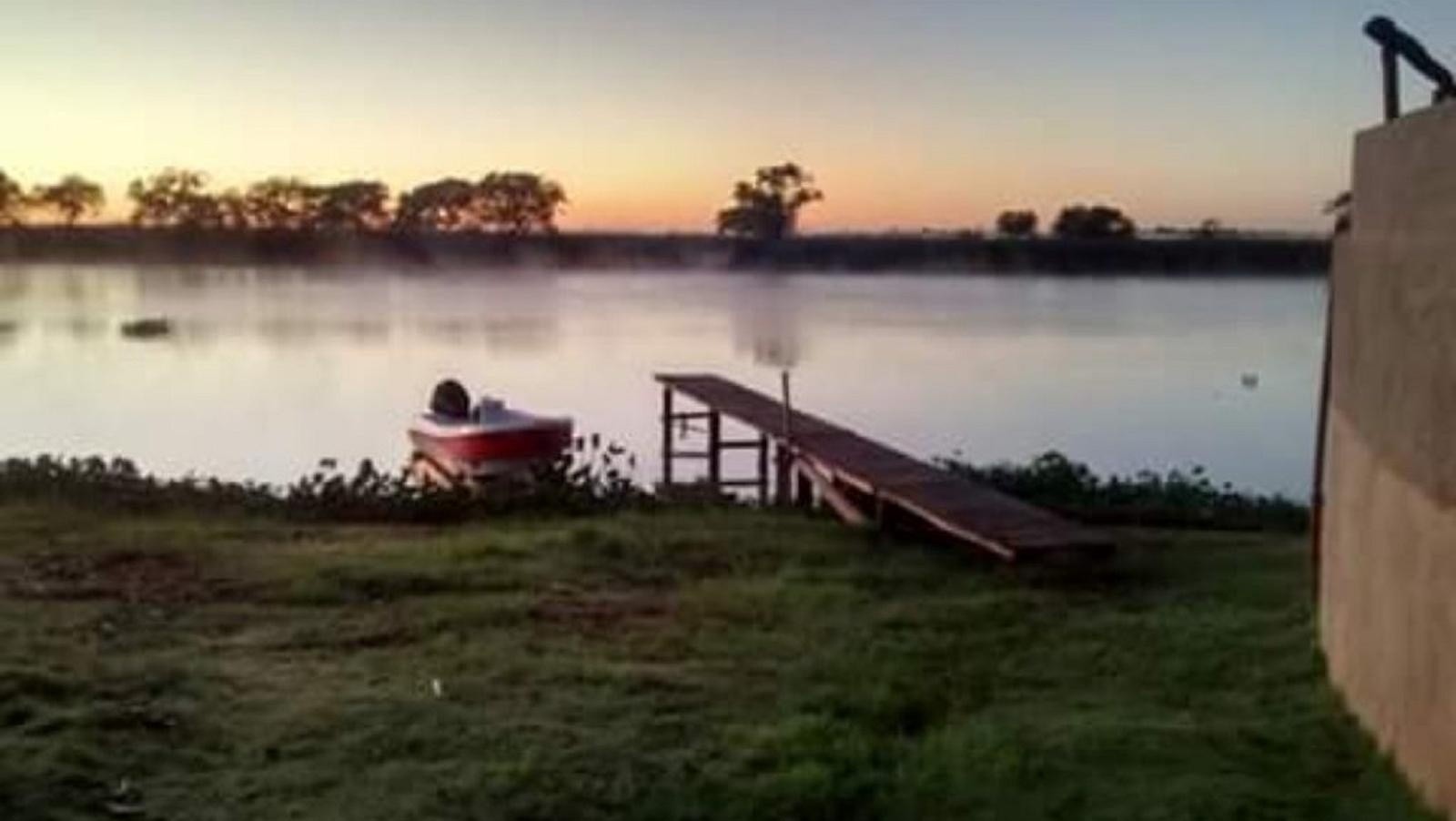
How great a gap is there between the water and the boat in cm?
218

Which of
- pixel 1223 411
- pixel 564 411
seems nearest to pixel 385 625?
pixel 564 411

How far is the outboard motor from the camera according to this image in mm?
18609

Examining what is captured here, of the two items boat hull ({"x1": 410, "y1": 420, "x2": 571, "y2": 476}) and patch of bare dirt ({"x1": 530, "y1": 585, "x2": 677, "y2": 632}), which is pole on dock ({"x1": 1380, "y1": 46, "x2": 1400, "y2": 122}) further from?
boat hull ({"x1": 410, "y1": 420, "x2": 571, "y2": 476})

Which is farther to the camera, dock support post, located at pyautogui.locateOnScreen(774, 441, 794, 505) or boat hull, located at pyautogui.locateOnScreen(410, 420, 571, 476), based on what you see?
boat hull, located at pyautogui.locateOnScreen(410, 420, 571, 476)

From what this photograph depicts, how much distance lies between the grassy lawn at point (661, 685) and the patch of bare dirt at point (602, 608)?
27mm

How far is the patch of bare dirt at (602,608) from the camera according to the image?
26.3 ft

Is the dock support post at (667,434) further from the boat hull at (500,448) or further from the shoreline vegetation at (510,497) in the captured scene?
the shoreline vegetation at (510,497)

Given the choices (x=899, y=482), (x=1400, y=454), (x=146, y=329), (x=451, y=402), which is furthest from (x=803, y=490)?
(x=146, y=329)

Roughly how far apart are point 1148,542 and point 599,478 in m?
4.74

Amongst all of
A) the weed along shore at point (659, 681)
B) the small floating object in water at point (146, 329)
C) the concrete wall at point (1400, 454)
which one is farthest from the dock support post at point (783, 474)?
the small floating object in water at point (146, 329)

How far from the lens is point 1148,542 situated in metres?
11.0

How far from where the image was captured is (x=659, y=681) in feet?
21.8

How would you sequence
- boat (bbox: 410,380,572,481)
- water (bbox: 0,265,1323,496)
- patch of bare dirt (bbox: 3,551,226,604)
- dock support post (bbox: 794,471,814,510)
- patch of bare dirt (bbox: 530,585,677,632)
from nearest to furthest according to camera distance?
patch of bare dirt (bbox: 530,585,677,632) < patch of bare dirt (bbox: 3,551,226,604) < dock support post (bbox: 794,471,814,510) < boat (bbox: 410,380,572,481) < water (bbox: 0,265,1323,496)

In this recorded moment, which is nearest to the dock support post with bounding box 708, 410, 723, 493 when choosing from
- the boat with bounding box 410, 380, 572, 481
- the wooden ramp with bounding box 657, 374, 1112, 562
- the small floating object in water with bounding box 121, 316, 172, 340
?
the wooden ramp with bounding box 657, 374, 1112, 562
